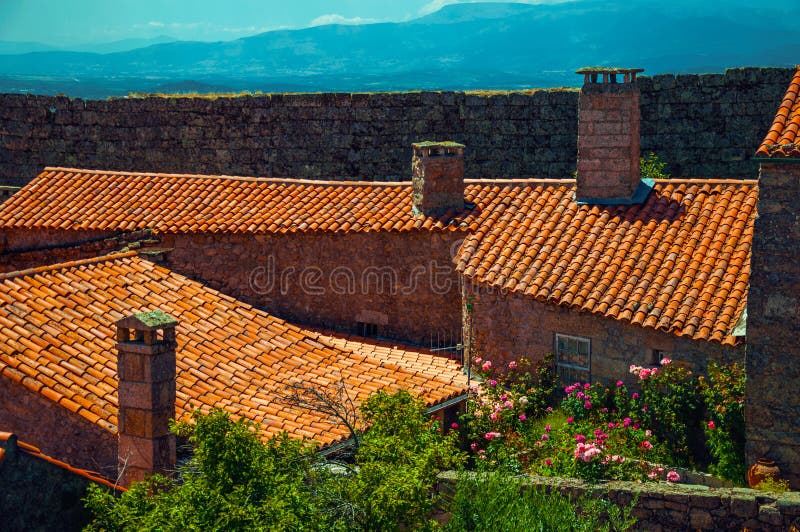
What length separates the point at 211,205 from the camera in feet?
70.9

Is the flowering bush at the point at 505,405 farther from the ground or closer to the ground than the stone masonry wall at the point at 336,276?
closer to the ground

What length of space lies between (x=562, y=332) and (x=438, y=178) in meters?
3.87

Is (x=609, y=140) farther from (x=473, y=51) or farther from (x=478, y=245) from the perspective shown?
(x=473, y=51)

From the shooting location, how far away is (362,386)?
16.8 metres

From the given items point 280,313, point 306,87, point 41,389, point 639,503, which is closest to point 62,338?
point 41,389

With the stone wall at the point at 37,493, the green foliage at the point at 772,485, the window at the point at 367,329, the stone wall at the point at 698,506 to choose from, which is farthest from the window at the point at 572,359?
the stone wall at the point at 37,493

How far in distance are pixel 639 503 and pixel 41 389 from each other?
6.56 metres

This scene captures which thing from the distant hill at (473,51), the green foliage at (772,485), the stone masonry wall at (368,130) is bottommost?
the green foliage at (772,485)

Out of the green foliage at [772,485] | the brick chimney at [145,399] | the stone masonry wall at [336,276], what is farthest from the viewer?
the stone masonry wall at [336,276]

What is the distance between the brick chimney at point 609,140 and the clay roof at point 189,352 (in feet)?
11.8

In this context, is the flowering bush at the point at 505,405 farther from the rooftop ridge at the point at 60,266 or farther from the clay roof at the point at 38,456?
the rooftop ridge at the point at 60,266

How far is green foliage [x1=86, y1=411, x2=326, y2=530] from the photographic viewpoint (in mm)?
10898

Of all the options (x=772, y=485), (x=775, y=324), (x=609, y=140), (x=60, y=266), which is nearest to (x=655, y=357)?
(x=775, y=324)

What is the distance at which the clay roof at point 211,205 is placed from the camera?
20531 millimetres
